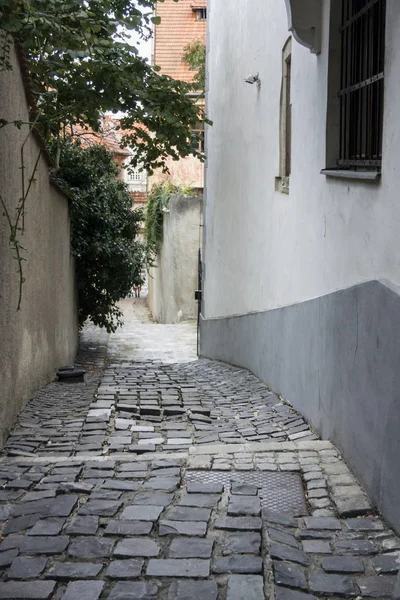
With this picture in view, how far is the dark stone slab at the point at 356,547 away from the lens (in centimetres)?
381

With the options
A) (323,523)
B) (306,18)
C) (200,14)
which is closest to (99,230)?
(306,18)

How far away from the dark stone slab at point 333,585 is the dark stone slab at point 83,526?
115 cm

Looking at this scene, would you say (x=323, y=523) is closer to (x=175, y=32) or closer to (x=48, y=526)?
(x=48, y=526)

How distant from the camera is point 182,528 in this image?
4066mm

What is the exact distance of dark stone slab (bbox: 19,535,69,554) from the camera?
12.4ft

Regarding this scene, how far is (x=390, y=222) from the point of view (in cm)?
441

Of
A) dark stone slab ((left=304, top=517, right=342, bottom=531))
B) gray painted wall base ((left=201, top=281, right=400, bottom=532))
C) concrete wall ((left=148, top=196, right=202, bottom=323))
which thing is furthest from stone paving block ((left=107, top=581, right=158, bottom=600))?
concrete wall ((left=148, top=196, right=202, bottom=323))

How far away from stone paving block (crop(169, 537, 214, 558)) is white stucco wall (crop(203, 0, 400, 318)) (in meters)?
1.66

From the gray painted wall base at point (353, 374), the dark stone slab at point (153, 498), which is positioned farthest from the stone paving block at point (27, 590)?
the gray painted wall base at point (353, 374)

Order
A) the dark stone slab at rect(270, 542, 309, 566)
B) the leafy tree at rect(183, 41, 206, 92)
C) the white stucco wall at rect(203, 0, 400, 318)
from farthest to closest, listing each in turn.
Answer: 1. the leafy tree at rect(183, 41, 206, 92)
2. the white stucco wall at rect(203, 0, 400, 318)
3. the dark stone slab at rect(270, 542, 309, 566)

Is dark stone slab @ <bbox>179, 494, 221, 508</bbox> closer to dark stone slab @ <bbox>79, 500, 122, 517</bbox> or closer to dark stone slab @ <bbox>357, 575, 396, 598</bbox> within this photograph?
dark stone slab @ <bbox>79, 500, 122, 517</bbox>

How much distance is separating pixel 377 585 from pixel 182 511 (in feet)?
4.04

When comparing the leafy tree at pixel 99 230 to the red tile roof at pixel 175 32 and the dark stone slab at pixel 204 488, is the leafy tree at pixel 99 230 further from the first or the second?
the red tile roof at pixel 175 32

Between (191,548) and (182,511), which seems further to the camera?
(182,511)
